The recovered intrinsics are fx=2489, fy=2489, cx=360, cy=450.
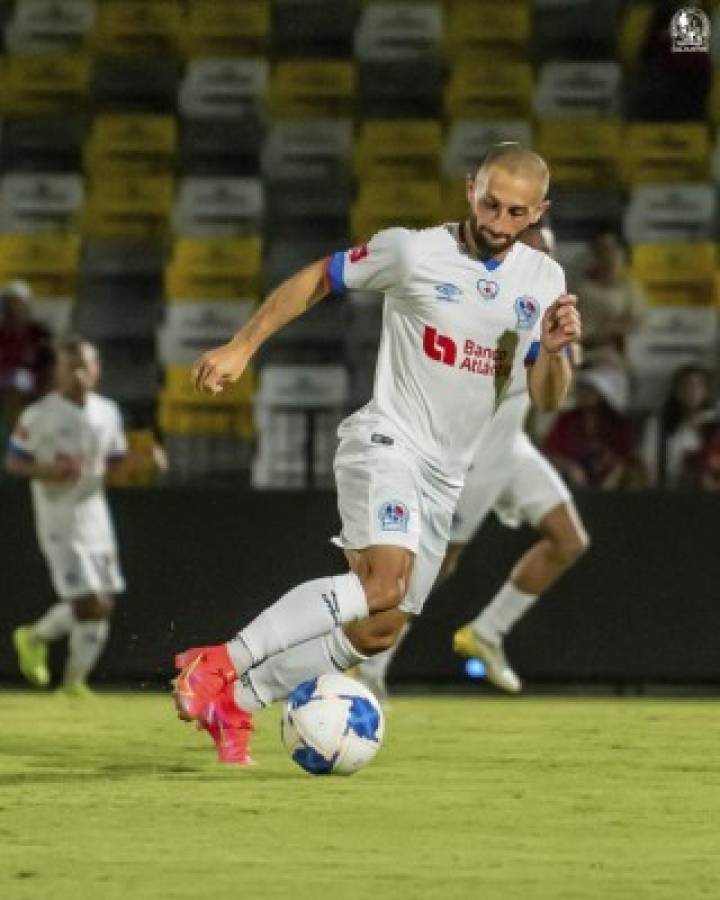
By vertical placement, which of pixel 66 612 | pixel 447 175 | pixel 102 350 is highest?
pixel 447 175

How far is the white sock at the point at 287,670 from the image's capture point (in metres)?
7.54

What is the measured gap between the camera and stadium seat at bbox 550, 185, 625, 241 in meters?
15.6

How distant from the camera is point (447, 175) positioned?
52.3ft

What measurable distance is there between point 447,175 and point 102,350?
252cm

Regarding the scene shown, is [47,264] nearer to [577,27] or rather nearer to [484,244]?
[577,27]

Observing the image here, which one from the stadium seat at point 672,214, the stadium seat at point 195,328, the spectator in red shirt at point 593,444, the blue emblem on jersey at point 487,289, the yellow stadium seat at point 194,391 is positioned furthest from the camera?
the stadium seat at point 672,214

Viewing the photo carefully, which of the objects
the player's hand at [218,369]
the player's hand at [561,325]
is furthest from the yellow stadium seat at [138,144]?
the player's hand at [218,369]

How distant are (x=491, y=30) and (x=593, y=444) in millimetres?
4060

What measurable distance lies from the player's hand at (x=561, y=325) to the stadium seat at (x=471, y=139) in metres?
8.59

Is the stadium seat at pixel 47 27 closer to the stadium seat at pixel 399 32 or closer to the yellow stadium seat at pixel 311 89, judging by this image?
the yellow stadium seat at pixel 311 89

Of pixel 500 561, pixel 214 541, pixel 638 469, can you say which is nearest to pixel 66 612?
pixel 214 541

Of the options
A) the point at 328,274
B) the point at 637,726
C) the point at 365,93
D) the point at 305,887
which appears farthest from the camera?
the point at 365,93

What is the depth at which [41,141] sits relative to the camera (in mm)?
16250

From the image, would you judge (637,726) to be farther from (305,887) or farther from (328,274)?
(305,887)
